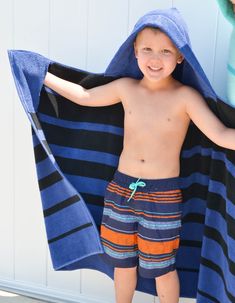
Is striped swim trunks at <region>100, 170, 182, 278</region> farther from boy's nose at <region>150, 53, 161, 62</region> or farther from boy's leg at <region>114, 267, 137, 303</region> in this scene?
boy's nose at <region>150, 53, 161, 62</region>

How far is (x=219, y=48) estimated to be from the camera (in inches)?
60.7

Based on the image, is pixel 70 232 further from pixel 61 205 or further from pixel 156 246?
pixel 156 246

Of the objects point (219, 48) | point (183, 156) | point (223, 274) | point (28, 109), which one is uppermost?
point (219, 48)

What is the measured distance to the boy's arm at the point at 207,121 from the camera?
4.43 feet

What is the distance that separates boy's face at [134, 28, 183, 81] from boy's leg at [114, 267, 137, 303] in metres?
0.62

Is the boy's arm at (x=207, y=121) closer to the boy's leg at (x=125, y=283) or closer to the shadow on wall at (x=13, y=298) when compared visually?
the boy's leg at (x=125, y=283)

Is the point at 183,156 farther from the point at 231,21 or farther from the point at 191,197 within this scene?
the point at 231,21

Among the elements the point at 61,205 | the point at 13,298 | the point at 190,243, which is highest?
the point at 61,205

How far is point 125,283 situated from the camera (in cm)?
164

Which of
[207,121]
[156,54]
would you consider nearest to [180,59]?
[156,54]

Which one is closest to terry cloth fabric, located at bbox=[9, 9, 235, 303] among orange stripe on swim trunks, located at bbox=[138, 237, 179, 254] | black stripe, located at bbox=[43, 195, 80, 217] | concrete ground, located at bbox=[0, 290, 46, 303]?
black stripe, located at bbox=[43, 195, 80, 217]

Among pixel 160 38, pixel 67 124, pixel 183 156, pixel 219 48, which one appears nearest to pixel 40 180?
pixel 67 124

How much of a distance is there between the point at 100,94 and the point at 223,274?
657 millimetres

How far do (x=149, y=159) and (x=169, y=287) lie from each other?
0.42 metres
